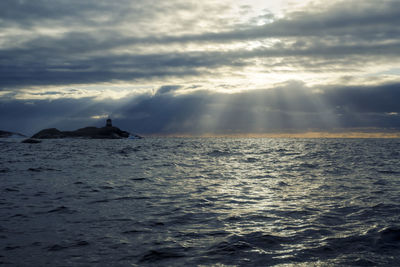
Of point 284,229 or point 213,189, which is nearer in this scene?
point 284,229

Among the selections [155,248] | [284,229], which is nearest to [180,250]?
[155,248]

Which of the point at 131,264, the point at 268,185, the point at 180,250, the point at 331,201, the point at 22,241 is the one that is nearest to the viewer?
the point at 131,264

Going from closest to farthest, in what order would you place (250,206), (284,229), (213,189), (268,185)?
(284,229) < (250,206) < (213,189) < (268,185)

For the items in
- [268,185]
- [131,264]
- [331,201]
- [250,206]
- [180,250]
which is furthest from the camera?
[268,185]

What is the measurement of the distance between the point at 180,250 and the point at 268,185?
13286 mm

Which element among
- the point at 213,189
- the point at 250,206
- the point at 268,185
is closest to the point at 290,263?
the point at 250,206

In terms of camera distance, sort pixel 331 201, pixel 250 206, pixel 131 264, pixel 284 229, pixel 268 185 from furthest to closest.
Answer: pixel 268 185
pixel 331 201
pixel 250 206
pixel 284 229
pixel 131 264

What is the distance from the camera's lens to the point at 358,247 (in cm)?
870

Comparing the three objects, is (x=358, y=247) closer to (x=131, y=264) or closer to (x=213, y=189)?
(x=131, y=264)

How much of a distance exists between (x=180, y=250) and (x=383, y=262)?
16.3ft

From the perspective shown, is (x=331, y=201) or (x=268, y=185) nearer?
(x=331, y=201)

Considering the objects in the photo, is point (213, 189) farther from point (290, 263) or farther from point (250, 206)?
point (290, 263)

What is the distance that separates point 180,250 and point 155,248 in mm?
712

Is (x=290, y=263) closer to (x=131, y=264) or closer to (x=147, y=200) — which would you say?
(x=131, y=264)
